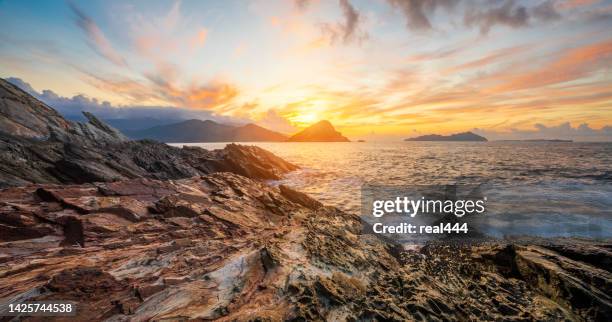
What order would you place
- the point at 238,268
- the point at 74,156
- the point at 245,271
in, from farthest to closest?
the point at 74,156 → the point at 238,268 → the point at 245,271

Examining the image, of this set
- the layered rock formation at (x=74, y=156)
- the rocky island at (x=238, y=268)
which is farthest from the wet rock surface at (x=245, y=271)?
the layered rock formation at (x=74, y=156)

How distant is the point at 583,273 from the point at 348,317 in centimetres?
856

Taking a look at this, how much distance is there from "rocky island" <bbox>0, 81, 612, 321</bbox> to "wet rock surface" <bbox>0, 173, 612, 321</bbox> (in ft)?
0.13

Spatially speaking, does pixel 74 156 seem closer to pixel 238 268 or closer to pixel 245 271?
pixel 238 268

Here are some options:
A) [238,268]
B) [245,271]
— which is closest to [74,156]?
[238,268]

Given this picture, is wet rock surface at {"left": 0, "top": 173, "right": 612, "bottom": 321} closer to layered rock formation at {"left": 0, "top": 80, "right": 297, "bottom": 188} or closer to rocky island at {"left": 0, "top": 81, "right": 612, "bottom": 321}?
rocky island at {"left": 0, "top": 81, "right": 612, "bottom": 321}

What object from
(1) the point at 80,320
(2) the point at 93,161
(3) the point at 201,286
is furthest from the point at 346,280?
(2) the point at 93,161

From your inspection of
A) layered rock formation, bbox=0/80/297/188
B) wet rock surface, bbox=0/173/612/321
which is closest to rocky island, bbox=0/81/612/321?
wet rock surface, bbox=0/173/612/321

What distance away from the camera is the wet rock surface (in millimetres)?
5926

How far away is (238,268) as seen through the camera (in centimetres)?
741

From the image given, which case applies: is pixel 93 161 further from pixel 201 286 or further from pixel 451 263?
pixel 451 263

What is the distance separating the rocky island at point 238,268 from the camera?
5934 millimetres

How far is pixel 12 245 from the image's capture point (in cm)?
857

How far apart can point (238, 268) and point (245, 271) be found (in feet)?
0.87
